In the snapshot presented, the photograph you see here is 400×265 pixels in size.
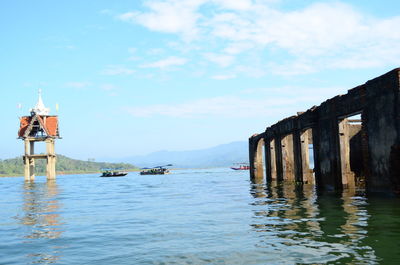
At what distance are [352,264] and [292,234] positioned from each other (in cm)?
297

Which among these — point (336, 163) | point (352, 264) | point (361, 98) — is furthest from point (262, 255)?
point (336, 163)

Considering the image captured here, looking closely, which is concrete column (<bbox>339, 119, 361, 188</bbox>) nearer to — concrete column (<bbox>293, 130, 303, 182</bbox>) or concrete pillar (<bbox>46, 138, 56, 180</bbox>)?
concrete column (<bbox>293, 130, 303, 182</bbox>)

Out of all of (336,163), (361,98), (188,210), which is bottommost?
(188,210)

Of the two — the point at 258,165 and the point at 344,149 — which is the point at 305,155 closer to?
Answer: the point at 344,149

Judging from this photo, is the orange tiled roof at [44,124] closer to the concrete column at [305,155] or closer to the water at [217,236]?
the concrete column at [305,155]

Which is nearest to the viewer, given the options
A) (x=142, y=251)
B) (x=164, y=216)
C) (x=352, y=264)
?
(x=352, y=264)

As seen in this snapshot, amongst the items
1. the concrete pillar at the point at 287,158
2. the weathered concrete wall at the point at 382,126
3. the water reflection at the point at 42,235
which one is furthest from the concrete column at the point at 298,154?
the water reflection at the point at 42,235

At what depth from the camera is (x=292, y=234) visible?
382 inches

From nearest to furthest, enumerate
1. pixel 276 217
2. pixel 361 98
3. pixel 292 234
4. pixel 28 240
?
pixel 292 234, pixel 28 240, pixel 276 217, pixel 361 98

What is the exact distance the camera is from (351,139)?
27.8 meters

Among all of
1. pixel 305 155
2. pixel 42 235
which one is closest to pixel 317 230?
pixel 42 235

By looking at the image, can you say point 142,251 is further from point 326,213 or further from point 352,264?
point 326,213

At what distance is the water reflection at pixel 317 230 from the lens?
24.5ft

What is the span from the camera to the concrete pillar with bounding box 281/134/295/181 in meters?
31.0
